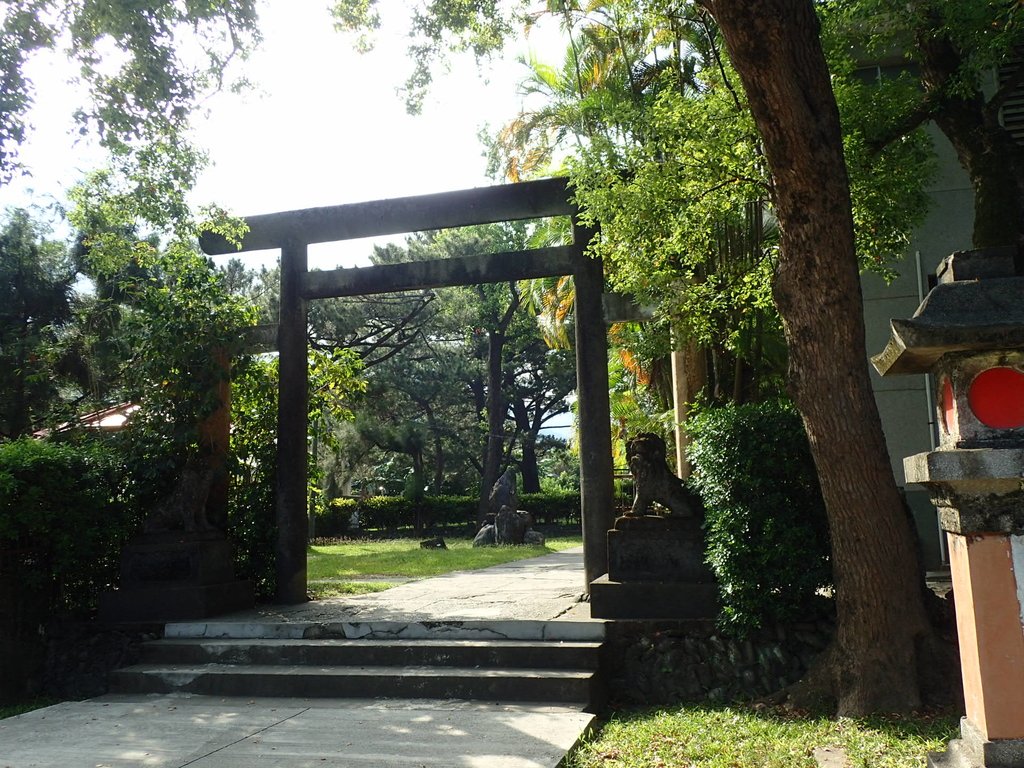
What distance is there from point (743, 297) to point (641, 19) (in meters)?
3.67

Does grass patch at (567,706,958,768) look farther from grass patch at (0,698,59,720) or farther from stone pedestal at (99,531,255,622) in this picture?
grass patch at (0,698,59,720)

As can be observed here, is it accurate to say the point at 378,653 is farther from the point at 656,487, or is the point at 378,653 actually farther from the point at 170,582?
the point at 656,487

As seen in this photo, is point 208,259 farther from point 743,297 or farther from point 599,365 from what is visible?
point 743,297

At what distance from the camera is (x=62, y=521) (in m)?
7.28

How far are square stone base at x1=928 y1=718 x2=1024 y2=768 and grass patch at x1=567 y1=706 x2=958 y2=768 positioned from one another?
50cm

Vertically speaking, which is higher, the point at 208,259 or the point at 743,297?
the point at 208,259

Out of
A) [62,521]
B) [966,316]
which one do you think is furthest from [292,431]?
[966,316]

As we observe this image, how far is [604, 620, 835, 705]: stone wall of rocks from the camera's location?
19.2ft

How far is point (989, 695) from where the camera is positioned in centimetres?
345

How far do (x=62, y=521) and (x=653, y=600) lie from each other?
509cm

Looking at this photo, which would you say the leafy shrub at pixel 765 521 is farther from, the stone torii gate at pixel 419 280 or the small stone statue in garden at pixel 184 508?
the small stone statue in garden at pixel 184 508

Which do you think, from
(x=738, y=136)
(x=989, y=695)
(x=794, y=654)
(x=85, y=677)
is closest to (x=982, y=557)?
(x=989, y=695)

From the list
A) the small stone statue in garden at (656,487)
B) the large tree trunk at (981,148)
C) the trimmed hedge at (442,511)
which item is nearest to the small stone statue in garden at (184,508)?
the small stone statue in garden at (656,487)

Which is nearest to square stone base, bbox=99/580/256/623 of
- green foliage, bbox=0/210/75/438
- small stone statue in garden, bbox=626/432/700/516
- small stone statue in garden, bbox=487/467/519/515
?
small stone statue in garden, bbox=626/432/700/516
